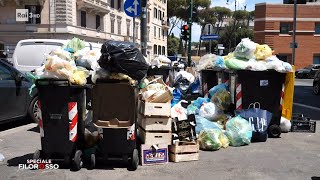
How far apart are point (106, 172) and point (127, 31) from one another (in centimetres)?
5932

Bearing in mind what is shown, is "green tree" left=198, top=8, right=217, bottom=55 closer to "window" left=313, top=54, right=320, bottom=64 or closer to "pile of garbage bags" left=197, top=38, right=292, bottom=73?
"window" left=313, top=54, right=320, bottom=64

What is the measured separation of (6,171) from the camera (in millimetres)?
5938

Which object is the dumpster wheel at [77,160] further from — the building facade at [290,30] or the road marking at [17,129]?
the building facade at [290,30]

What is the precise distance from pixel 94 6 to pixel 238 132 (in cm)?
4482

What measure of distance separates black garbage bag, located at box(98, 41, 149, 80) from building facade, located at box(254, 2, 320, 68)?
44125 millimetres

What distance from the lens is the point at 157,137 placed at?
643cm

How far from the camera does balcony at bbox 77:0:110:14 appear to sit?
47.2 m

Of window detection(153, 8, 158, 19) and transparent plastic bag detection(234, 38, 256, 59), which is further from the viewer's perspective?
window detection(153, 8, 158, 19)

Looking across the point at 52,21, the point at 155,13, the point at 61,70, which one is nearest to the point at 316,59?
the point at 52,21

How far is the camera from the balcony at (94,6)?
47.2m

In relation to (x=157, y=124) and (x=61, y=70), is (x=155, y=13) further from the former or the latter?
(x=61, y=70)

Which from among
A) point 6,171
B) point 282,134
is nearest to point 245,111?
point 282,134

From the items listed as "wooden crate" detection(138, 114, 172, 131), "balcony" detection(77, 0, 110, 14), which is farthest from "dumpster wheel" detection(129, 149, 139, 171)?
"balcony" detection(77, 0, 110, 14)

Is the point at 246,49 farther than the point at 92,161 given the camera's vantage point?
Yes
